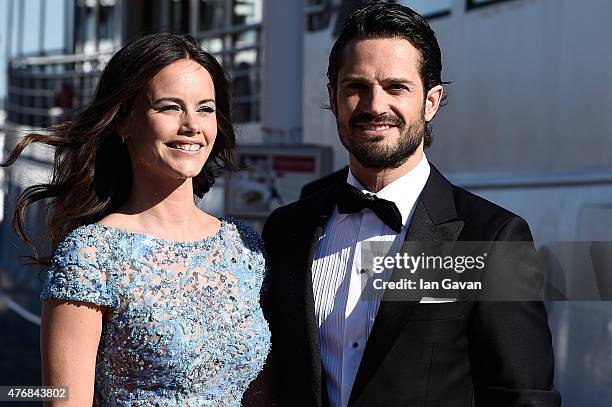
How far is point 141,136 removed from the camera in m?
2.58

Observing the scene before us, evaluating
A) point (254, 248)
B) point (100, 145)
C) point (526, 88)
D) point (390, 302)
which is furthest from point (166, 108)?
point (526, 88)

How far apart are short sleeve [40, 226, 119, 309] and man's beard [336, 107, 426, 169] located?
61cm

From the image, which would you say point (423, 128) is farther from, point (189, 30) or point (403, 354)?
point (189, 30)

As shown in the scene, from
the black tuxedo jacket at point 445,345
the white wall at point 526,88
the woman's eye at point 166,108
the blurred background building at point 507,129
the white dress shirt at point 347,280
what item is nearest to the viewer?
the black tuxedo jacket at point 445,345

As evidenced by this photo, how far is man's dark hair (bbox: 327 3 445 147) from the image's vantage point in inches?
95.0

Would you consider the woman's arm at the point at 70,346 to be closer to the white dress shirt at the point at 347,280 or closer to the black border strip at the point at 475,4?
the white dress shirt at the point at 347,280

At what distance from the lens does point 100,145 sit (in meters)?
2.67

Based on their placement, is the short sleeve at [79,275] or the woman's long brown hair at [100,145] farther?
the woman's long brown hair at [100,145]

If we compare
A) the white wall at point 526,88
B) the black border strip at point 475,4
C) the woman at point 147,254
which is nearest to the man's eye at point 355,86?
the woman at point 147,254

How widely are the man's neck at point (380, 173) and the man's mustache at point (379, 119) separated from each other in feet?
0.35

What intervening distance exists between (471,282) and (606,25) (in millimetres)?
2736

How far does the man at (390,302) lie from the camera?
7.48 feet

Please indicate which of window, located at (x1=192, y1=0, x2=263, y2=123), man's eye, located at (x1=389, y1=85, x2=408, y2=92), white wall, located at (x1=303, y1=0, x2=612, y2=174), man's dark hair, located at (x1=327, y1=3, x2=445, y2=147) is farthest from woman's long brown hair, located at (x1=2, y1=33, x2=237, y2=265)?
window, located at (x1=192, y1=0, x2=263, y2=123)

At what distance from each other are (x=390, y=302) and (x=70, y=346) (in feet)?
2.27
